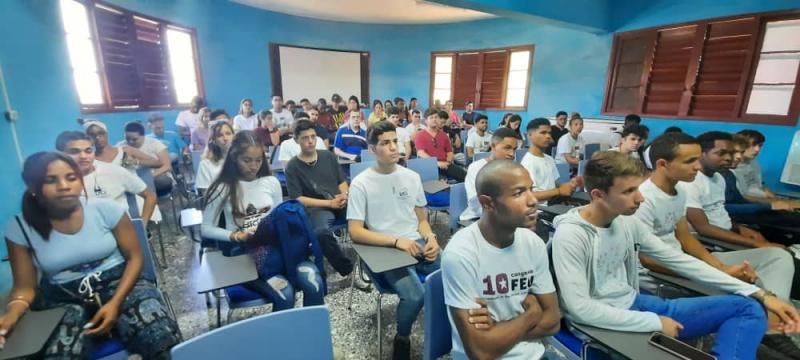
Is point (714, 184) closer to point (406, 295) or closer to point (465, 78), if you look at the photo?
point (406, 295)

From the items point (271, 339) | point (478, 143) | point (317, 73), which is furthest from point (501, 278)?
point (317, 73)

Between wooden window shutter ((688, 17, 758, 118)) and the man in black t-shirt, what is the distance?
570cm

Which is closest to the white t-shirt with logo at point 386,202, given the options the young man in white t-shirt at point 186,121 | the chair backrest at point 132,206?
the chair backrest at point 132,206

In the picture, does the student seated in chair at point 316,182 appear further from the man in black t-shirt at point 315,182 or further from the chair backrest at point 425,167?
the chair backrest at point 425,167

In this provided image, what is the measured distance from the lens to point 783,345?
1871 millimetres

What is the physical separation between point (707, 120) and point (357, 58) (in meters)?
7.48

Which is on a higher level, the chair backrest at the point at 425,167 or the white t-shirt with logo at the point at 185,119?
the white t-shirt with logo at the point at 185,119

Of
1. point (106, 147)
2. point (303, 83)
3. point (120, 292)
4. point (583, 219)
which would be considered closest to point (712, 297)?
point (583, 219)

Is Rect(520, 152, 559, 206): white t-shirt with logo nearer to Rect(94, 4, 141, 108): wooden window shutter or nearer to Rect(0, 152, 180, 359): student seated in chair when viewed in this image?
Rect(0, 152, 180, 359): student seated in chair

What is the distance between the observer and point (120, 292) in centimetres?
146

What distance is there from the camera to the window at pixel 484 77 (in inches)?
302

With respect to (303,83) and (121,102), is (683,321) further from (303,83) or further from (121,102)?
(303,83)

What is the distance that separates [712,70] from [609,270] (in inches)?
217

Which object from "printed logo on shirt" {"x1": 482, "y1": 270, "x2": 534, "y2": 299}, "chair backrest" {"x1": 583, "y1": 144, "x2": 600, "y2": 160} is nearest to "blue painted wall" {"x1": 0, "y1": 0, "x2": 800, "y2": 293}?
"chair backrest" {"x1": 583, "y1": 144, "x2": 600, "y2": 160}
